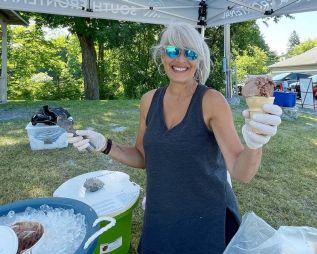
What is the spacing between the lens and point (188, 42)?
1.56 meters

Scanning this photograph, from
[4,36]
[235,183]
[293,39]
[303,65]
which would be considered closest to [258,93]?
[235,183]

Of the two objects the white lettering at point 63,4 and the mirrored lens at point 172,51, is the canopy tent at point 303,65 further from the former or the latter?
the mirrored lens at point 172,51

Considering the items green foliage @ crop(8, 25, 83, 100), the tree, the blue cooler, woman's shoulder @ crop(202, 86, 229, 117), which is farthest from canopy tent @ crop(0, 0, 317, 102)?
the tree

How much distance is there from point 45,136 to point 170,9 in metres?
2.74

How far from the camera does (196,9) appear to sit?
3625 millimetres

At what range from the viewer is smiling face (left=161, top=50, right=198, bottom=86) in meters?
1.57

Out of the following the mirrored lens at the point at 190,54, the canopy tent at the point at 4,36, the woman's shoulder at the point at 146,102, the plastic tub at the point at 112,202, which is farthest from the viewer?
the canopy tent at the point at 4,36

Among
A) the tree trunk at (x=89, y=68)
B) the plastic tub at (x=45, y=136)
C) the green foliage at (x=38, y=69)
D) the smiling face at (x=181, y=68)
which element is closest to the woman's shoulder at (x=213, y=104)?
the smiling face at (x=181, y=68)

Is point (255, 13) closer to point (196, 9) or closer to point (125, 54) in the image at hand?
point (196, 9)

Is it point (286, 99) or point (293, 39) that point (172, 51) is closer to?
point (286, 99)

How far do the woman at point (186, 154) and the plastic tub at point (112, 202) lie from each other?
281mm

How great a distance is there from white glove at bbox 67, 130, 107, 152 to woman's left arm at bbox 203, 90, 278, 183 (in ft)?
2.01

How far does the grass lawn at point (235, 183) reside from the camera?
128 inches

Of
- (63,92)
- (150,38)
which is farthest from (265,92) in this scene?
(63,92)
